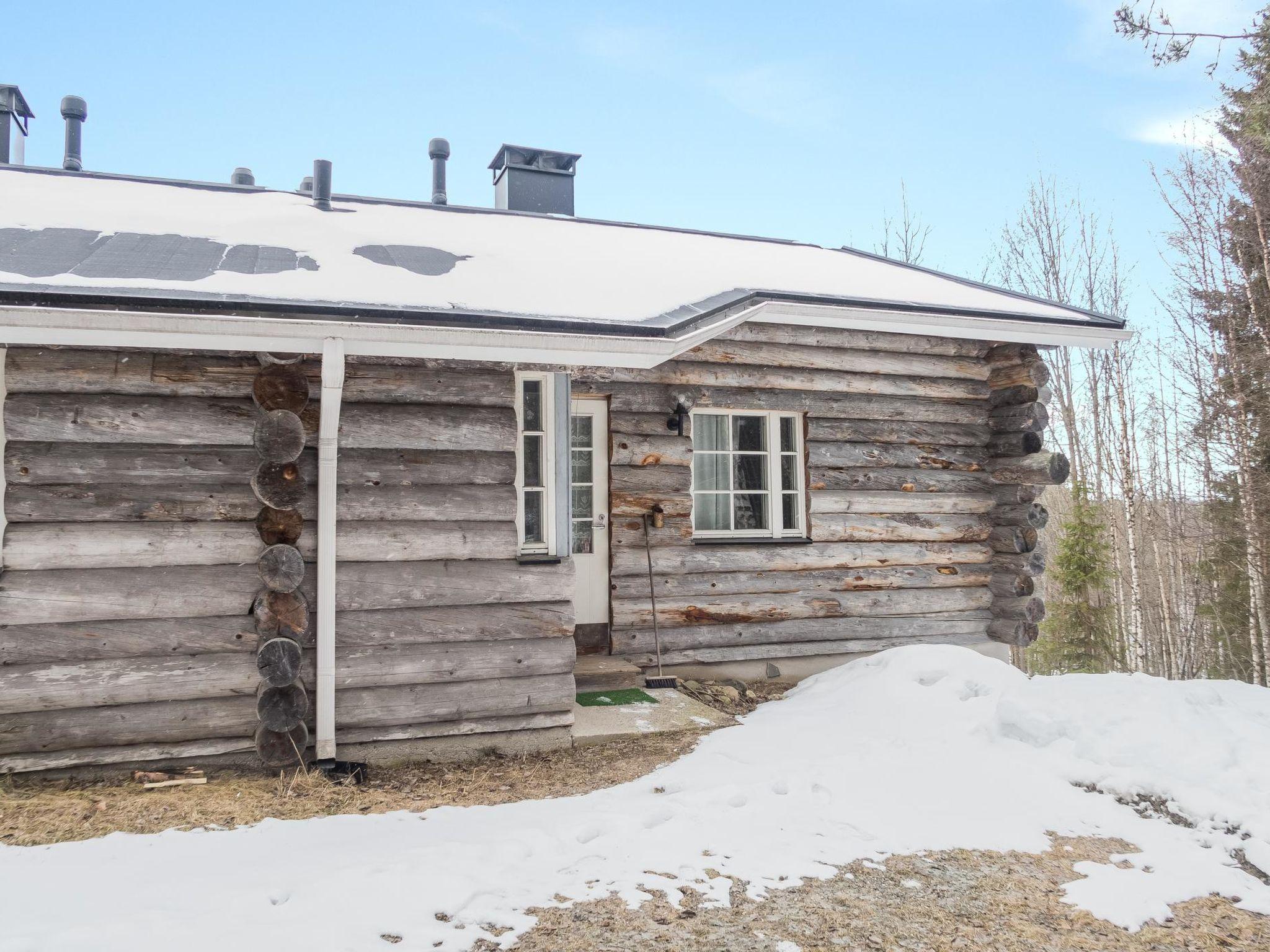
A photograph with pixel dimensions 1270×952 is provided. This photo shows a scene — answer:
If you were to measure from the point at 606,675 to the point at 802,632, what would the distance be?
1.99 m

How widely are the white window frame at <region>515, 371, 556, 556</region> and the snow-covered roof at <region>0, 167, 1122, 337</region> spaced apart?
0.71 meters

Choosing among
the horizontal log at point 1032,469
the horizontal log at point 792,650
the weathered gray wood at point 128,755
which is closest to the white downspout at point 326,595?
the weathered gray wood at point 128,755

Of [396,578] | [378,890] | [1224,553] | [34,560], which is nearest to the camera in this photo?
[378,890]

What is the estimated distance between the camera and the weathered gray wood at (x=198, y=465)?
→ 14.0 feet

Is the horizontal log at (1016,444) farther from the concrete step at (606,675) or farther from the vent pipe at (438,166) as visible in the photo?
the vent pipe at (438,166)

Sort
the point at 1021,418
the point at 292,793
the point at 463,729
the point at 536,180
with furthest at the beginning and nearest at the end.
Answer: the point at 536,180
the point at 1021,418
the point at 463,729
the point at 292,793

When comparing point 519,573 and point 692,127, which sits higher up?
point 692,127

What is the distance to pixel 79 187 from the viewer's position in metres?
6.53

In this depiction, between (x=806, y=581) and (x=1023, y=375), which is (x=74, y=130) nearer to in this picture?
(x=806, y=581)

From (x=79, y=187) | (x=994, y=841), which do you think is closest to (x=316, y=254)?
(x=79, y=187)

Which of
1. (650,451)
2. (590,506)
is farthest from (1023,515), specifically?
(590,506)

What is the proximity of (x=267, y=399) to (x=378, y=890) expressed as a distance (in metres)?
2.76

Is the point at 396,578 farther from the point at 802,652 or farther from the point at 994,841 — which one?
the point at 802,652

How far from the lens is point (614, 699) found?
604 centimetres
